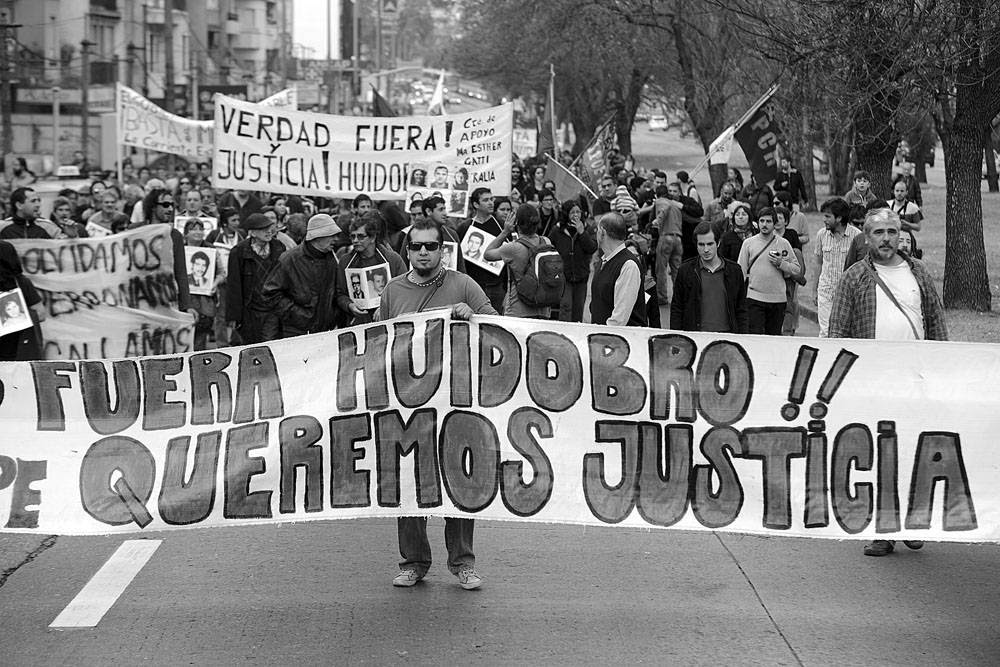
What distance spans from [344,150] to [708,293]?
697 cm

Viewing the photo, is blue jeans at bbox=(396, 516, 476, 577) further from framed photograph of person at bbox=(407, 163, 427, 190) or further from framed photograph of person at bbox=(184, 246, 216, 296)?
framed photograph of person at bbox=(407, 163, 427, 190)

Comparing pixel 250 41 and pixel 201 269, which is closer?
pixel 201 269

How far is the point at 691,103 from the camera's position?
3288cm

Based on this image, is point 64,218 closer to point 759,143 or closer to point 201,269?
point 201,269

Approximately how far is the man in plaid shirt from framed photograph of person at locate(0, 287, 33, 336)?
527 centimetres

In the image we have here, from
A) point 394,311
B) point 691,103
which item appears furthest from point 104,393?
point 691,103

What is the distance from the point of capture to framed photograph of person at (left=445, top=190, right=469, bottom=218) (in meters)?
16.2

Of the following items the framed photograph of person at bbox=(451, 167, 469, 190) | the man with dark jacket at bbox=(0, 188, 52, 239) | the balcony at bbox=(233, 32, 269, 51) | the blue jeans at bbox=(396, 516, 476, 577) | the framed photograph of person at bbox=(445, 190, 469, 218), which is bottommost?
the blue jeans at bbox=(396, 516, 476, 577)

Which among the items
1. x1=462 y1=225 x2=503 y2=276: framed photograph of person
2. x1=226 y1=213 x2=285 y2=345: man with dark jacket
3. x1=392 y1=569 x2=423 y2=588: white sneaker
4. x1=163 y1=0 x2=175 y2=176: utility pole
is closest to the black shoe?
x1=392 y1=569 x2=423 y2=588: white sneaker

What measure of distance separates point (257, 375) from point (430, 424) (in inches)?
31.9

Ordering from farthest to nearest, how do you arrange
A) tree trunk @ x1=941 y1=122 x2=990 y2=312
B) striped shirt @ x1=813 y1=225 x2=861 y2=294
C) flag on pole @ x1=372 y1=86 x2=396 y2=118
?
1. flag on pole @ x1=372 y1=86 x2=396 y2=118
2. tree trunk @ x1=941 y1=122 x2=990 y2=312
3. striped shirt @ x1=813 y1=225 x2=861 y2=294

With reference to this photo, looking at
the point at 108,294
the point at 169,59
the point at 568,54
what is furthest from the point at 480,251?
the point at 169,59

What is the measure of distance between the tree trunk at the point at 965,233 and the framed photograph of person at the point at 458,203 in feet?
19.1

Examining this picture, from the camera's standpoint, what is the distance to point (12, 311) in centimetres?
972
